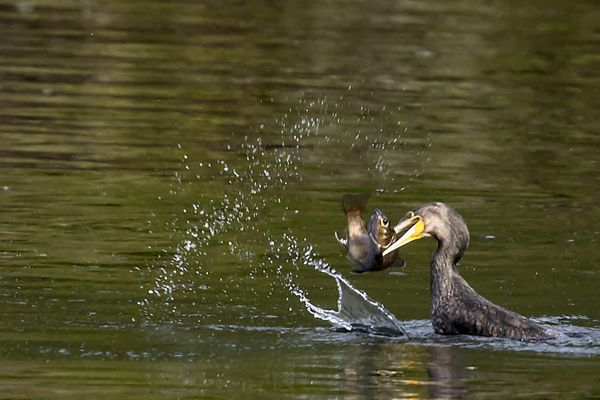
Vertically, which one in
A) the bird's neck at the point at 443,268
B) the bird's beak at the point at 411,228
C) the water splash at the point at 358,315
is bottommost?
the water splash at the point at 358,315

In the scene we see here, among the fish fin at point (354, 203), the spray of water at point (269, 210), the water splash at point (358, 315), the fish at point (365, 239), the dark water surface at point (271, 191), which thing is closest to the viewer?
the dark water surface at point (271, 191)

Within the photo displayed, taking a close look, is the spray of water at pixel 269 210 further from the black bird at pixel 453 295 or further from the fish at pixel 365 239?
the black bird at pixel 453 295

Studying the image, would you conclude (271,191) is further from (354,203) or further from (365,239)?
(354,203)

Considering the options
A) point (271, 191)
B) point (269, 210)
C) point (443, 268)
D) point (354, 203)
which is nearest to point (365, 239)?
point (354, 203)

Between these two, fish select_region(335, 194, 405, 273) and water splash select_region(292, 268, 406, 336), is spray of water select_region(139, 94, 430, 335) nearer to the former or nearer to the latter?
water splash select_region(292, 268, 406, 336)

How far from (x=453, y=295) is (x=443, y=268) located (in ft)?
0.82

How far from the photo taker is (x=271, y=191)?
16.5 m

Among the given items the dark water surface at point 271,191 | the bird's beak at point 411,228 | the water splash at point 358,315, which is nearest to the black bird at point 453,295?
the bird's beak at point 411,228

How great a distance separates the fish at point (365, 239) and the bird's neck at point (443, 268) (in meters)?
0.48

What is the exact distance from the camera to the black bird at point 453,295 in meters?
11.5

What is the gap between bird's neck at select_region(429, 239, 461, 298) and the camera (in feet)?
39.3

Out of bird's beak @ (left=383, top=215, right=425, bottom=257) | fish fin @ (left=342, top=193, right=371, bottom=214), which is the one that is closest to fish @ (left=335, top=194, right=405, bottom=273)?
fish fin @ (left=342, top=193, right=371, bottom=214)

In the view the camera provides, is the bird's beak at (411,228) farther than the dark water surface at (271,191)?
Yes

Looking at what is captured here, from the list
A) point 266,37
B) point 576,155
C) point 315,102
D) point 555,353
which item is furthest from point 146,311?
point 266,37
